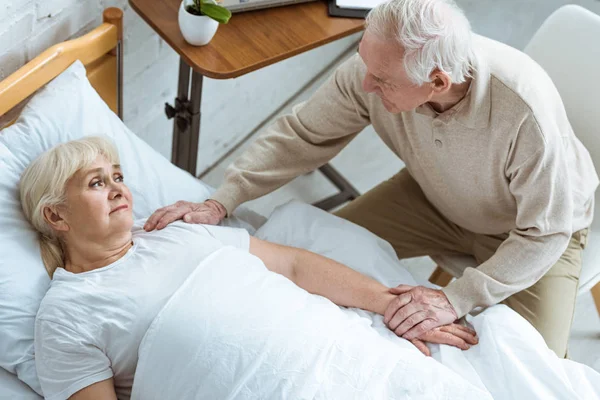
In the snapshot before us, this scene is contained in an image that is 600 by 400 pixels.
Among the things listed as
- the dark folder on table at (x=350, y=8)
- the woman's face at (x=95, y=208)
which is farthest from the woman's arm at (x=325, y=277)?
the dark folder on table at (x=350, y=8)

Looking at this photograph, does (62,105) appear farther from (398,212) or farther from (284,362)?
(398,212)

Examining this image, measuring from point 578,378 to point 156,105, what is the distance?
151 centimetres

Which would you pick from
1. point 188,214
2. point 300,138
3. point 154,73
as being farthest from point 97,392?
point 154,73

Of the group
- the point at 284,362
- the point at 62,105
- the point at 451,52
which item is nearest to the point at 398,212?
the point at 451,52

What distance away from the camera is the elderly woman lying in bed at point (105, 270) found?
4.77 ft

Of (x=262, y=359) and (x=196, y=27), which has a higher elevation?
(x=196, y=27)

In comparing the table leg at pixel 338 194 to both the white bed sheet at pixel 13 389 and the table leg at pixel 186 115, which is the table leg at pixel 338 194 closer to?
the table leg at pixel 186 115

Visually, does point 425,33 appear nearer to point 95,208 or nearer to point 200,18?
point 200,18

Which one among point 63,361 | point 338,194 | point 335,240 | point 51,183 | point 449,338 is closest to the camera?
point 63,361

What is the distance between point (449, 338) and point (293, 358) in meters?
0.39

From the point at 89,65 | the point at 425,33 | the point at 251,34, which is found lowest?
the point at 89,65

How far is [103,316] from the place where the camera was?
4.84 feet

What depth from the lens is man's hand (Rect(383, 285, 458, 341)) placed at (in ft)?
5.51

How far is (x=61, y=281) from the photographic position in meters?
1.52
